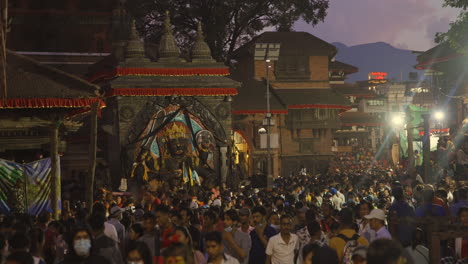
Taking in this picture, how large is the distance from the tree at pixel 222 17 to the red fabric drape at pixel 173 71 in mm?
13342

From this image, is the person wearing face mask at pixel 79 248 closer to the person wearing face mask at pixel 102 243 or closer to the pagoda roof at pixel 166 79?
the person wearing face mask at pixel 102 243

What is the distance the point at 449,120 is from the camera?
187 ft

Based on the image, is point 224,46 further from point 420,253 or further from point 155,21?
point 420,253

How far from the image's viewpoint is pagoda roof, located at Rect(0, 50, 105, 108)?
1845 cm

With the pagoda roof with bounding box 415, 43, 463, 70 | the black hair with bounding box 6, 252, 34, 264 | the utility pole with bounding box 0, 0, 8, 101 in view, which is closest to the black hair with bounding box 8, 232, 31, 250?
the black hair with bounding box 6, 252, 34, 264

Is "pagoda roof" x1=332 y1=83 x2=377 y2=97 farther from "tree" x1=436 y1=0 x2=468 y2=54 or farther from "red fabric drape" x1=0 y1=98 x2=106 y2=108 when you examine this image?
"red fabric drape" x1=0 y1=98 x2=106 y2=108

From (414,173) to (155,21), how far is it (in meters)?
27.5

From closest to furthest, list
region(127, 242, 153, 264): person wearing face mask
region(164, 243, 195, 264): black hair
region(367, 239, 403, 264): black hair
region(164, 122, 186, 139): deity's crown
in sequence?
region(367, 239, 403, 264): black hair
region(164, 243, 195, 264): black hair
region(127, 242, 153, 264): person wearing face mask
region(164, 122, 186, 139): deity's crown

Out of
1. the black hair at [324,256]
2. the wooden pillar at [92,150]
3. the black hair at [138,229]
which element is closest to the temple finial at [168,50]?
the wooden pillar at [92,150]

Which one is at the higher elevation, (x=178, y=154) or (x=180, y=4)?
(x=180, y=4)

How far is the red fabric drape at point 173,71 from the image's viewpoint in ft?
120

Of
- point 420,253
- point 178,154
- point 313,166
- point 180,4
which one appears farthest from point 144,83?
point 420,253

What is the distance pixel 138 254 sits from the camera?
8.98 meters

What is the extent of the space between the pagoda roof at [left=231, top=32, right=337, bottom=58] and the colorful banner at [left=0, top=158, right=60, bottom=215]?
114ft
